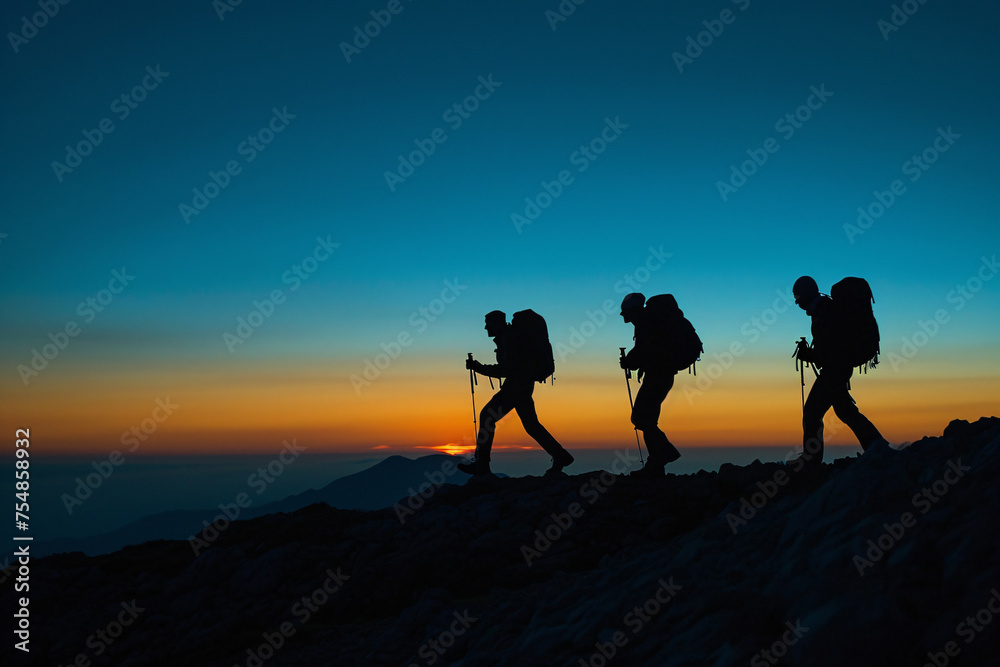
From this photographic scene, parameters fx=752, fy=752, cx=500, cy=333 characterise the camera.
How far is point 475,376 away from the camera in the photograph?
14469 millimetres

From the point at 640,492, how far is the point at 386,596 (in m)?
3.56

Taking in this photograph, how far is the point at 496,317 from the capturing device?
13.4 meters

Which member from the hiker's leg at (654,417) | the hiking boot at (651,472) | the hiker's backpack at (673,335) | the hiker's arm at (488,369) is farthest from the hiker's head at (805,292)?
the hiker's arm at (488,369)

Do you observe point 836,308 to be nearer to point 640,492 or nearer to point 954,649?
point 640,492

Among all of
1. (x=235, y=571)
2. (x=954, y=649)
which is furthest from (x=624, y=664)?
(x=235, y=571)

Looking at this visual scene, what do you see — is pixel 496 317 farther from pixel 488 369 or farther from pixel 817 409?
pixel 817 409

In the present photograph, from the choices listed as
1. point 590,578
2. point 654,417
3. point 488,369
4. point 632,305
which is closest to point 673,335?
point 632,305

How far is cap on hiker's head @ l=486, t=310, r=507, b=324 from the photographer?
13383mm

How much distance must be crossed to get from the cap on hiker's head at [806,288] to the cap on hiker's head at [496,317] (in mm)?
5038

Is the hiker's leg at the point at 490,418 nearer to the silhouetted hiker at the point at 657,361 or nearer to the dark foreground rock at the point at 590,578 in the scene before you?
the dark foreground rock at the point at 590,578

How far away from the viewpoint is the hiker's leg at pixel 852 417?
9742 millimetres

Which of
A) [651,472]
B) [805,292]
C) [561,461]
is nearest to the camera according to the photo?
[805,292]

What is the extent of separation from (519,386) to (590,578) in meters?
6.17

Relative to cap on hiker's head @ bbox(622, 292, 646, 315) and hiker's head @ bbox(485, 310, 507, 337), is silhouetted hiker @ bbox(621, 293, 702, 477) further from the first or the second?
hiker's head @ bbox(485, 310, 507, 337)
